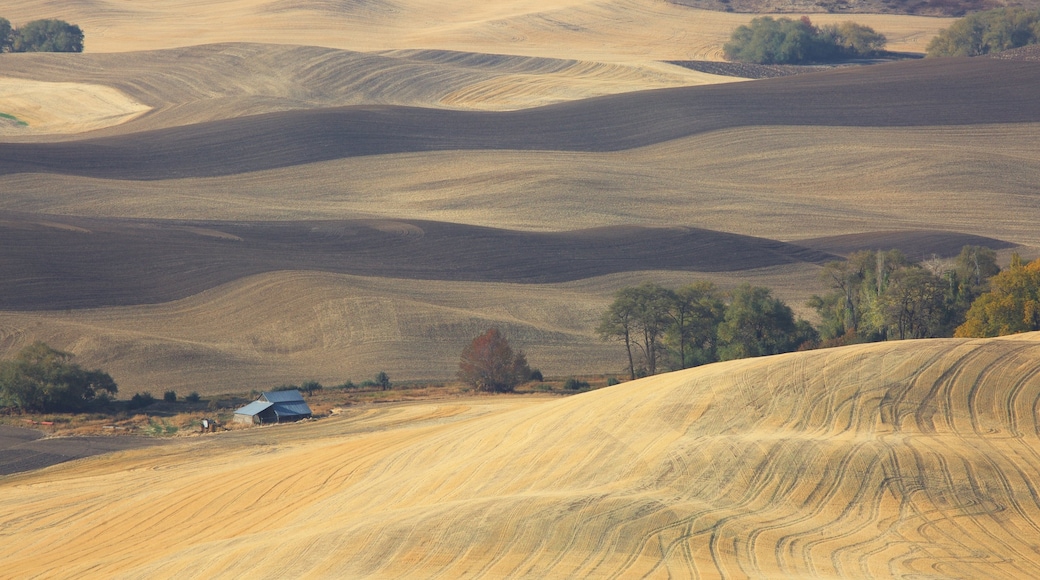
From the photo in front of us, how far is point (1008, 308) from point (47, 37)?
402 ft

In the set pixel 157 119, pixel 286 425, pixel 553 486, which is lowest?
pixel 286 425

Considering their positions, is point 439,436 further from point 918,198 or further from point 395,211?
point 918,198

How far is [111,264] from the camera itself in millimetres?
77500

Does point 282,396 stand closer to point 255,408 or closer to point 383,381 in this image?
point 255,408

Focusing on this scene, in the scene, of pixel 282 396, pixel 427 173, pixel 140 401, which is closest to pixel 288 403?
pixel 282 396

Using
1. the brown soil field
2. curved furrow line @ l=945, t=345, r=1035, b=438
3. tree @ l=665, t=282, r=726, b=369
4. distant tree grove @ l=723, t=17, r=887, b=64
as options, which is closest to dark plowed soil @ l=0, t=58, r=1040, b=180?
distant tree grove @ l=723, t=17, r=887, b=64

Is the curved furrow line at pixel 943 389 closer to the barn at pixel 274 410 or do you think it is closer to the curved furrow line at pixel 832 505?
the curved furrow line at pixel 832 505

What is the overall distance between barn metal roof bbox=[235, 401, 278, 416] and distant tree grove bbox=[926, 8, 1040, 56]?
97.9 m

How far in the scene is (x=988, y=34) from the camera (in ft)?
429

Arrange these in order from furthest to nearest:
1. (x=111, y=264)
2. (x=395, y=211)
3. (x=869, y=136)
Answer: (x=869, y=136) → (x=395, y=211) → (x=111, y=264)

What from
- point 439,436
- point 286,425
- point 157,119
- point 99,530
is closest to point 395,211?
point 157,119

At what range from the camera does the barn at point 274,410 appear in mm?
54781

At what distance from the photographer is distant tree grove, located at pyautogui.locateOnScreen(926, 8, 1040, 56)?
130875 millimetres

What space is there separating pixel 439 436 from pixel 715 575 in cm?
1834
